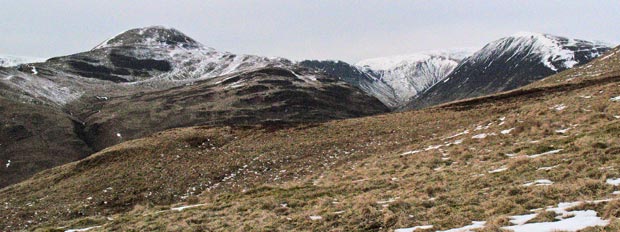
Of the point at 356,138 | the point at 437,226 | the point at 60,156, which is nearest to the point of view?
the point at 437,226

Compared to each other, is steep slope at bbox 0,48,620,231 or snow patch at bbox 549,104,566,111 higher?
snow patch at bbox 549,104,566,111

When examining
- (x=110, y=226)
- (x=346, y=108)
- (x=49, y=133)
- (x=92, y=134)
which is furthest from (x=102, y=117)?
(x=110, y=226)

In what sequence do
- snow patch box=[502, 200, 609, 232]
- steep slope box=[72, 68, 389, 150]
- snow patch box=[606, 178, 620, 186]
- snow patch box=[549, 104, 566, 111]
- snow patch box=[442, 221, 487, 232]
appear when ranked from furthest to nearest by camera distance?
1. steep slope box=[72, 68, 389, 150]
2. snow patch box=[549, 104, 566, 111]
3. snow patch box=[606, 178, 620, 186]
4. snow patch box=[442, 221, 487, 232]
5. snow patch box=[502, 200, 609, 232]

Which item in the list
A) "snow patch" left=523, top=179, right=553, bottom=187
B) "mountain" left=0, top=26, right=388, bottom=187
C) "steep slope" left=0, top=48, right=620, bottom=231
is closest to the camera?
"steep slope" left=0, top=48, right=620, bottom=231

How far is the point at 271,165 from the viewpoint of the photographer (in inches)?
1380

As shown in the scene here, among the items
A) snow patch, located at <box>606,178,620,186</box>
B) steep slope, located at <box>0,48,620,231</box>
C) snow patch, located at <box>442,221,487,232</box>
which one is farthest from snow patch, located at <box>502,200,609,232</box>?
snow patch, located at <box>606,178,620,186</box>

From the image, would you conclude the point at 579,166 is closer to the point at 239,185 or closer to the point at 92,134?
the point at 239,185

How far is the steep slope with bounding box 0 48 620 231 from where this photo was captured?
1452cm

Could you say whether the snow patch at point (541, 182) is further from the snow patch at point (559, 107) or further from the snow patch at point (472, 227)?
the snow patch at point (559, 107)

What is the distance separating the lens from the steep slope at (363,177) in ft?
47.6

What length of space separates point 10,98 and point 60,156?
4992cm

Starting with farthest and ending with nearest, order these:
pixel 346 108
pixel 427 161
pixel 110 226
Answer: pixel 346 108, pixel 427 161, pixel 110 226

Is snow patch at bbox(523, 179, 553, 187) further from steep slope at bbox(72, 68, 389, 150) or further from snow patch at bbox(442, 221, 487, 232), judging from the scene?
steep slope at bbox(72, 68, 389, 150)

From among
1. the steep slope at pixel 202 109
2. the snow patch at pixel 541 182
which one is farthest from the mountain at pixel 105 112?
the snow patch at pixel 541 182
